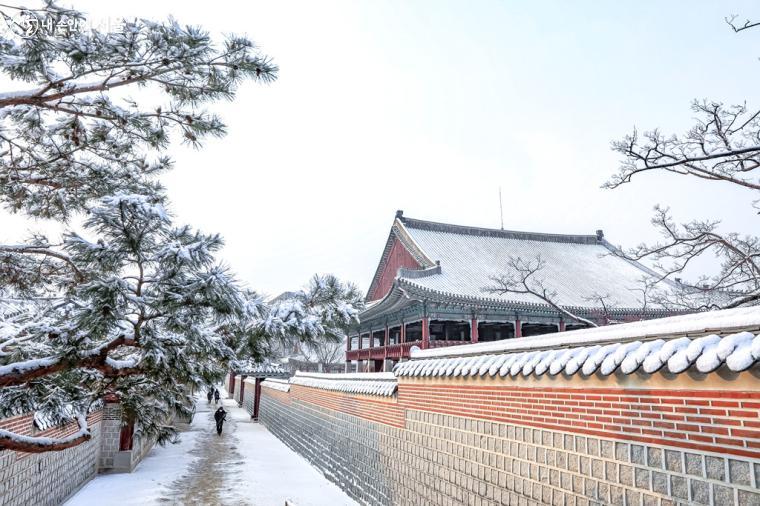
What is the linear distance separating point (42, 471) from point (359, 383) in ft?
16.8

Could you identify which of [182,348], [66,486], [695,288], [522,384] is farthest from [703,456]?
[66,486]

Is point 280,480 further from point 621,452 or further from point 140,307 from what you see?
point 621,452

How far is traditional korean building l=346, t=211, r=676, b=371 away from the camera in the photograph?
16828 mm

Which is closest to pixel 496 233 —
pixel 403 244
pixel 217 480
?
pixel 403 244

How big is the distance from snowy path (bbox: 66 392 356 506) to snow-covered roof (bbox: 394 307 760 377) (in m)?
4.03

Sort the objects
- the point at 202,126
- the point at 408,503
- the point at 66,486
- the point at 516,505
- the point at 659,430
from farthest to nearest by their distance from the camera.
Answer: the point at 66,486, the point at 408,503, the point at 516,505, the point at 202,126, the point at 659,430

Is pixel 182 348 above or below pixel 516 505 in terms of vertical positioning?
above

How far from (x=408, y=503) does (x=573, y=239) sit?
23.0m

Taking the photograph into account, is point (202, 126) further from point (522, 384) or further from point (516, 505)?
point (516, 505)

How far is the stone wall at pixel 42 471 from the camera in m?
5.55

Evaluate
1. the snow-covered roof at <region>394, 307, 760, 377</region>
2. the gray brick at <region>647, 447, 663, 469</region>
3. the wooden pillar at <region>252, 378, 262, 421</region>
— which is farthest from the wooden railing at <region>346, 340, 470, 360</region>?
the gray brick at <region>647, 447, 663, 469</region>

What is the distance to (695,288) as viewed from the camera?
8.26m

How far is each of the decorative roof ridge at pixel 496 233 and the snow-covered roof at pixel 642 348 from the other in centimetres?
1919

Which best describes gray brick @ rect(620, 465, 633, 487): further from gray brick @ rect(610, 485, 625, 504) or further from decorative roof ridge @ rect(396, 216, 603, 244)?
decorative roof ridge @ rect(396, 216, 603, 244)
